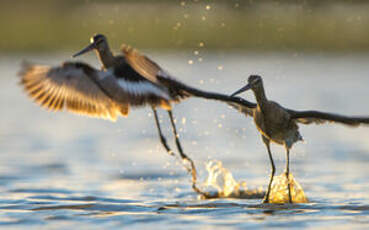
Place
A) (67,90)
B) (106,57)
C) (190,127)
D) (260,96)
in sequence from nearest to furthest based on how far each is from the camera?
(260,96), (67,90), (106,57), (190,127)

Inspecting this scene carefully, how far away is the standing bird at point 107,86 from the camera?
27.1ft

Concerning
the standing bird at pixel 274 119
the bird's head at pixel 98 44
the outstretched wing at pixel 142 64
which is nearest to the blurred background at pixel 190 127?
the standing bird at pixel 274 119

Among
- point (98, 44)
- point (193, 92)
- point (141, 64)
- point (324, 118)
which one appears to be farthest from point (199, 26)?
point (324, 118)

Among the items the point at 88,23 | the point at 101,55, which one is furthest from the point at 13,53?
the point at 101,55

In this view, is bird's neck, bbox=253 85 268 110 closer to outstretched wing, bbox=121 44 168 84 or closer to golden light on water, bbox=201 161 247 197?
outstretched wing, bbox=121 44 168 84

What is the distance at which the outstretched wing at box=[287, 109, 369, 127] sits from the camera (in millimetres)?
7434

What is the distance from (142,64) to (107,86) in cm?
42

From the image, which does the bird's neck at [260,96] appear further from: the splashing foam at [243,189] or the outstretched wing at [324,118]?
the splashing foam at [243,189]

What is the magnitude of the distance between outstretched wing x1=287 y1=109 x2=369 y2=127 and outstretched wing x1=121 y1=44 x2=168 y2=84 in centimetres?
136

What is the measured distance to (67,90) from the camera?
901 cm

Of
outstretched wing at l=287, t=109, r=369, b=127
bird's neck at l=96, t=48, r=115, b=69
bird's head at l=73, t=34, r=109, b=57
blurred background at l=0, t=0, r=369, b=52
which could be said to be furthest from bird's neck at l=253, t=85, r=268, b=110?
blurred background at l=0, t=0, r=369, b=52

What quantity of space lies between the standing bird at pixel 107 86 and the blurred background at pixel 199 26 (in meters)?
15.7

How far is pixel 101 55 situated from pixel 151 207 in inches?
67.8

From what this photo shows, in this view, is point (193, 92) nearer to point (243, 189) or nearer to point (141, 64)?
point (141, 64)
